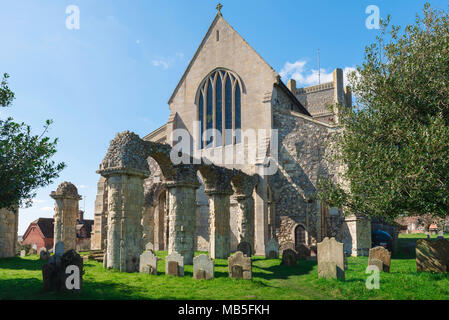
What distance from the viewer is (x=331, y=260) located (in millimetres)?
12930

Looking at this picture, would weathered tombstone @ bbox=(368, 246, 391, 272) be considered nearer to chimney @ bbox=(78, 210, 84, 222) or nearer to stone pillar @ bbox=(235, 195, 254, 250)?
stone pillar @ bbox=(235, 195, 254, 250)

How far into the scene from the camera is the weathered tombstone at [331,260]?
1272 centimetres

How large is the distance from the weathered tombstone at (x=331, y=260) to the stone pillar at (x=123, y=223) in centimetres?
714

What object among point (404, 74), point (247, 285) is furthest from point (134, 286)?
point (404, 74)

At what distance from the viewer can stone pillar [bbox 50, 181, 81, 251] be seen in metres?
23.1

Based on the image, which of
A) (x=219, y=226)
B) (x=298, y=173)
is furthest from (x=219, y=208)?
(x=298, y=173)

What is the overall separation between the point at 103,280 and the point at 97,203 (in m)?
16.9

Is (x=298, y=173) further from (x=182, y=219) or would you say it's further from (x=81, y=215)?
(x=81, y=215)

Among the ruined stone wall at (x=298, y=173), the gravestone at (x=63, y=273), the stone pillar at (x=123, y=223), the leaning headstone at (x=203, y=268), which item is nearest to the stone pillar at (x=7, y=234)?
the stone pillar at (x=123, y=223)

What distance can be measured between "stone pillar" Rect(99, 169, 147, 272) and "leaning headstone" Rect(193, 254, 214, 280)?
117 inches

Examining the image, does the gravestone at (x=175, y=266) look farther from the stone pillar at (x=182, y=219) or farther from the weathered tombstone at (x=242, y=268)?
the stone pillar at (x=182, y=219)

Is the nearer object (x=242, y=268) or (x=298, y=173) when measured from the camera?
(x=242, y=268)

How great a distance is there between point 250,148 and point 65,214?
12.7 metres

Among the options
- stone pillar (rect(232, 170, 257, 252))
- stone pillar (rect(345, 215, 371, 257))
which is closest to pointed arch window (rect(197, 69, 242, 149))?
stone pillar (rect(232, 170, 257, 252))
